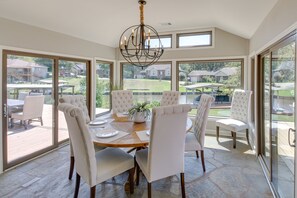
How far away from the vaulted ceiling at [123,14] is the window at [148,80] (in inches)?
50.2

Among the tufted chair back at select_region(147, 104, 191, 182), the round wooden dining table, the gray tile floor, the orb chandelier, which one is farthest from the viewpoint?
the orb chandelier

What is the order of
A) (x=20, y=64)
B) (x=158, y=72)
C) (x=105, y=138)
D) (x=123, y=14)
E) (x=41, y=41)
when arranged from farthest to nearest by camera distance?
1. (x=158, y=72)
2. (x=123, y=14)
3. (x=41, y=41)
4. (x=20, y=64)
5. (x=105, y=138)

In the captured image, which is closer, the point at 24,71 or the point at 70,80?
the point at 24,71

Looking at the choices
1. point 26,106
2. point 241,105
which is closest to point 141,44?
point 26,106

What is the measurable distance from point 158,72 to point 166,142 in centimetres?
390

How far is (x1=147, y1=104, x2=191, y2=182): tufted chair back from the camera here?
2047mm

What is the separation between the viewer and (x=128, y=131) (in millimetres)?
2713

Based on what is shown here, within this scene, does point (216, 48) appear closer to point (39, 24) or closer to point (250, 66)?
point (250, 66)

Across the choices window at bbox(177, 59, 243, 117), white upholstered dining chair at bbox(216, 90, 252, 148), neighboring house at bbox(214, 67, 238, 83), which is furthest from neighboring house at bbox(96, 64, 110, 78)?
white upholstered dining chair at bbox(216, 90, 252, 148)

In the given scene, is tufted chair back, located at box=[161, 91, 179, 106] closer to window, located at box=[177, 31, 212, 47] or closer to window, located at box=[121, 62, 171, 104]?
window, located at box=[121, 62, 171, 104]

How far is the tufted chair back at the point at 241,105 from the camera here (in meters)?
4.31

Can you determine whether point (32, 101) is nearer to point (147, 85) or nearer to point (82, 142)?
point (82, 142)

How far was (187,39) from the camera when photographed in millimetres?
5410

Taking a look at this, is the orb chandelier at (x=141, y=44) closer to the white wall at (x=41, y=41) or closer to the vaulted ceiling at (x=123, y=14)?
the vaulted ceiling at (x=123, y=14)
